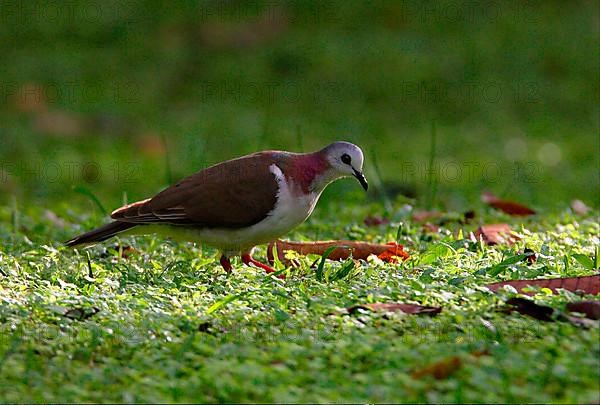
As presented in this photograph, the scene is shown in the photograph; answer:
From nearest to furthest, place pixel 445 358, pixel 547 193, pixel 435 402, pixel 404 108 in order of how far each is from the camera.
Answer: pixel 435 402
pixel 445 358
pixel 547 193
pixel 404 108

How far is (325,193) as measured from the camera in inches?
315

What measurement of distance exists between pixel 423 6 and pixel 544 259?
9.04 m

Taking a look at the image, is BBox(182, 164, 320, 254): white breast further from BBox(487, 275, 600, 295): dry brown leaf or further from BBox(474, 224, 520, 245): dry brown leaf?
BBox(487, 275, 600, 295): dry brown leaf

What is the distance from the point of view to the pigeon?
5.75m

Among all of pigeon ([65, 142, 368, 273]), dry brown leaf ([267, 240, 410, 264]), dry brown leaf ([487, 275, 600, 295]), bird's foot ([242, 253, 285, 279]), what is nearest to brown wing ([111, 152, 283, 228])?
pigeon ([65, 142, 368, 273])

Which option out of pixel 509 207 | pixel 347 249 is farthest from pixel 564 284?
pixel 509 207

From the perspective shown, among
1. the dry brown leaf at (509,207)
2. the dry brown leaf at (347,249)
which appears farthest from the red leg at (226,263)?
the dry brown leaf at (509,207)

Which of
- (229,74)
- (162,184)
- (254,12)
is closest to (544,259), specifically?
(162,184)

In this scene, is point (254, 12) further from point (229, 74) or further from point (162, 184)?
point (162, 184)

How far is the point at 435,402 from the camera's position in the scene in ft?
11.2

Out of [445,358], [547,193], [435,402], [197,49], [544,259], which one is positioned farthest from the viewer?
[197,49]

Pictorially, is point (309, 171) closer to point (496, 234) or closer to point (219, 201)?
point (219, 201)

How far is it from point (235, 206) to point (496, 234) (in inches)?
61.2

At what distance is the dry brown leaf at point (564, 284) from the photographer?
14.6 feet
